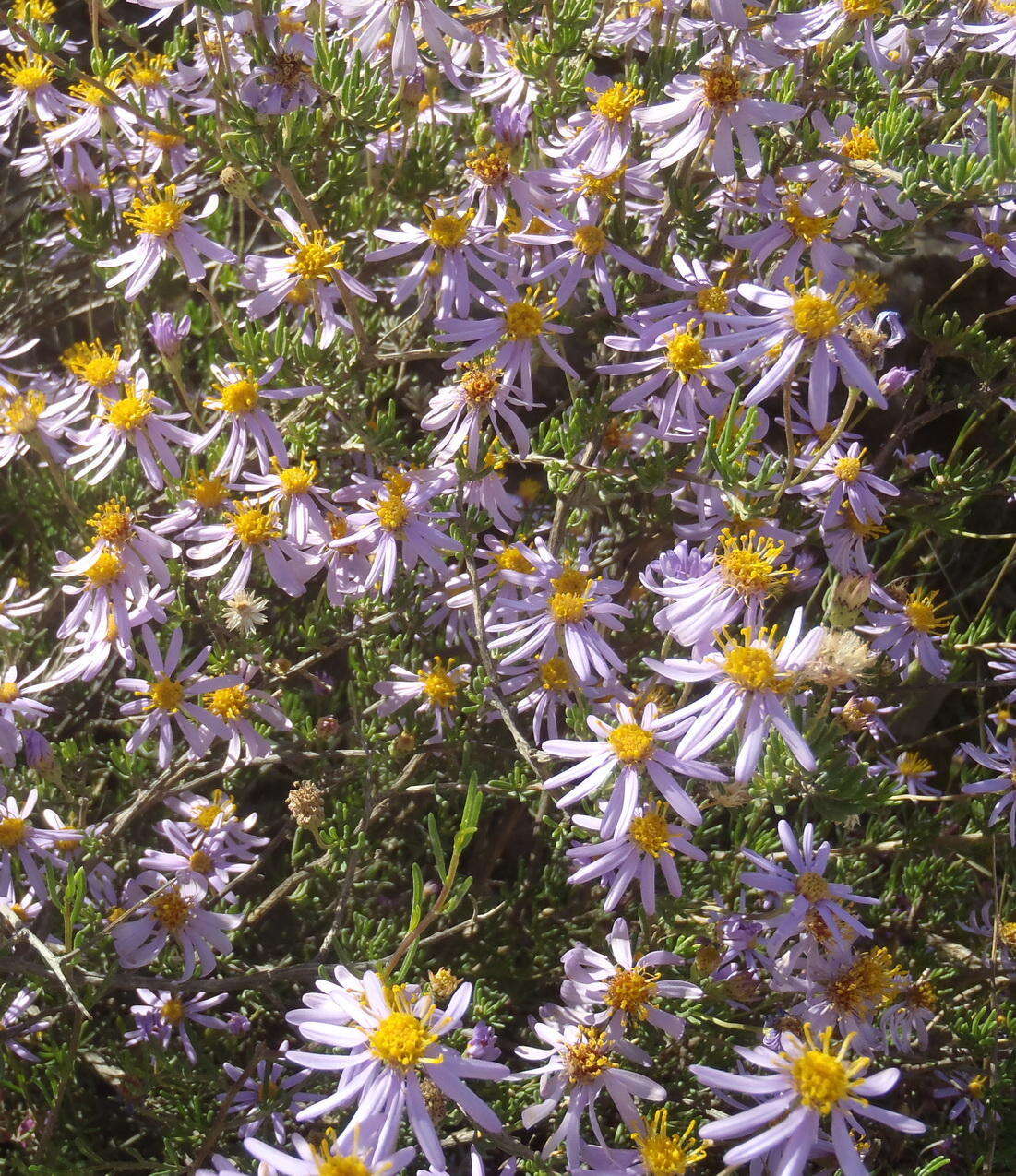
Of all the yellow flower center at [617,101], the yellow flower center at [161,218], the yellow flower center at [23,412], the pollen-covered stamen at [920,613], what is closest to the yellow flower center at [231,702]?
the yellow flower center at [23,412]

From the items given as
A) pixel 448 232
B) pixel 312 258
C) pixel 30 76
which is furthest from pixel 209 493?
pixel 30 76

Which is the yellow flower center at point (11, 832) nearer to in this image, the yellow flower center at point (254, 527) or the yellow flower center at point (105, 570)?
the yellow flower center at point (105, 570)

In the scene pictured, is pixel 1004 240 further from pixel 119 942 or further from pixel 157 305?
pixel 119 942

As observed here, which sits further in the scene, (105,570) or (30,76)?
(30,76)

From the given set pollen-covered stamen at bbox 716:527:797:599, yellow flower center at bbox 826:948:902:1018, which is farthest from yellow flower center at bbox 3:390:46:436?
yellow flower center at bbox 826:948:902:1018

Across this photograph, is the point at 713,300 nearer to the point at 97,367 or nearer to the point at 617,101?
the point at 617,101

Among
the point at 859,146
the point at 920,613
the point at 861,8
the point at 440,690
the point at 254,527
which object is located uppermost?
the point at 861,8
